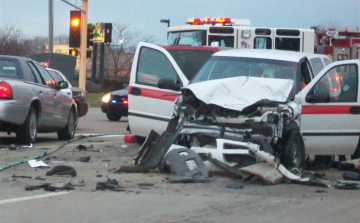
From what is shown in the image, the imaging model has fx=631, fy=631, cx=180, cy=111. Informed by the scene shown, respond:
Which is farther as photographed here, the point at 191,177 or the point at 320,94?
the point at 320,94

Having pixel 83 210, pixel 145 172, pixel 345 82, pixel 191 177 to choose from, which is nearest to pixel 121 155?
pixel 145 172

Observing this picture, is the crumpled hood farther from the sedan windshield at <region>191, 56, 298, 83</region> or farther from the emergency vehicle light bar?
the emergency vehicle light bar

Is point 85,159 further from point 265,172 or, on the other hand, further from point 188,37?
point 188,37

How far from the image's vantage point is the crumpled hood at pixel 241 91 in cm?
825

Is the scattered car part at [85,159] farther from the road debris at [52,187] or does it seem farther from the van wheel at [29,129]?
the road debris at [52,187]

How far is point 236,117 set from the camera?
8203 millimetres

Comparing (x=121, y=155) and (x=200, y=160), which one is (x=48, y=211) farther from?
(x=121, y=155)

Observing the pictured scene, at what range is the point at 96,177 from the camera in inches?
312

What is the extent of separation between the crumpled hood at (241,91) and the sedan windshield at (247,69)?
0.79m

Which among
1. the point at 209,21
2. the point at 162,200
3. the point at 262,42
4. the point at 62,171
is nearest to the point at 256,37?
the point at 262,42

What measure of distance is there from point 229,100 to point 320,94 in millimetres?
Answer: 1472

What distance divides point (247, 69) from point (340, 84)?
1.42 metres

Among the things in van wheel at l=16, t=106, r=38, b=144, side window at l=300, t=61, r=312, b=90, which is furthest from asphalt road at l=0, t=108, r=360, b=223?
van wheel at l=16, t=106, r=38, b=144

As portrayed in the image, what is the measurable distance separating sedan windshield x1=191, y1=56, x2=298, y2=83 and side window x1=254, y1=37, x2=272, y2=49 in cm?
692
